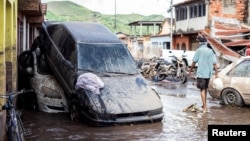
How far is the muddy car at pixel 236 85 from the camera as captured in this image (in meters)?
11.2

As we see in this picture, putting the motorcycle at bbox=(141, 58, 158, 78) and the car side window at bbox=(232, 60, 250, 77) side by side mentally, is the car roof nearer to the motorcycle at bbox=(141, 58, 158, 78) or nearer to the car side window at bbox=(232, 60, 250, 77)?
the car side window at bbox=(232, 60, 250, 77)

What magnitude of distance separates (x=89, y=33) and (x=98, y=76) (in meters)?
1.68

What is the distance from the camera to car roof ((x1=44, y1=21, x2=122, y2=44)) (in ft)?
33.7

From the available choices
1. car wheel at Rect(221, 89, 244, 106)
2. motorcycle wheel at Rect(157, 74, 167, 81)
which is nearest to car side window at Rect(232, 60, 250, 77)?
car wheel at Rect(221, 89, 244, 106)

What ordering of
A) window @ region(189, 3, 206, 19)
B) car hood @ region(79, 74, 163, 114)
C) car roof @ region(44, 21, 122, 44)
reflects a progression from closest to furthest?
car hood @ region(79, 74, 163, 114)
car roof @ region(44, 21, 122, 44)
window @ region(189, 3, 206, 19)

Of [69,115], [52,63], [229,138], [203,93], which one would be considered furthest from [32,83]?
[229,138]

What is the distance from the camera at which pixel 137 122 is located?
8.67 meters

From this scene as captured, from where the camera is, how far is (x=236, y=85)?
1141cm

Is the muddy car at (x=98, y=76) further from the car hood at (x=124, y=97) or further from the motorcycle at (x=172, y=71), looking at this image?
the motorcycle at (x=172, y=71)

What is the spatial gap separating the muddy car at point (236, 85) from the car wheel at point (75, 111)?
4.65 metres

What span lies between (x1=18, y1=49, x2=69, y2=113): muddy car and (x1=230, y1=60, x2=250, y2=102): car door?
4.73 m

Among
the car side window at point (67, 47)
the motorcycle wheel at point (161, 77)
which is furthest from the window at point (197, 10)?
the car side window at point (67, 47)

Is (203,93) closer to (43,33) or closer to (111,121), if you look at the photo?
(111,121)

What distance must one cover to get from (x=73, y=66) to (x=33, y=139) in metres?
2.51
